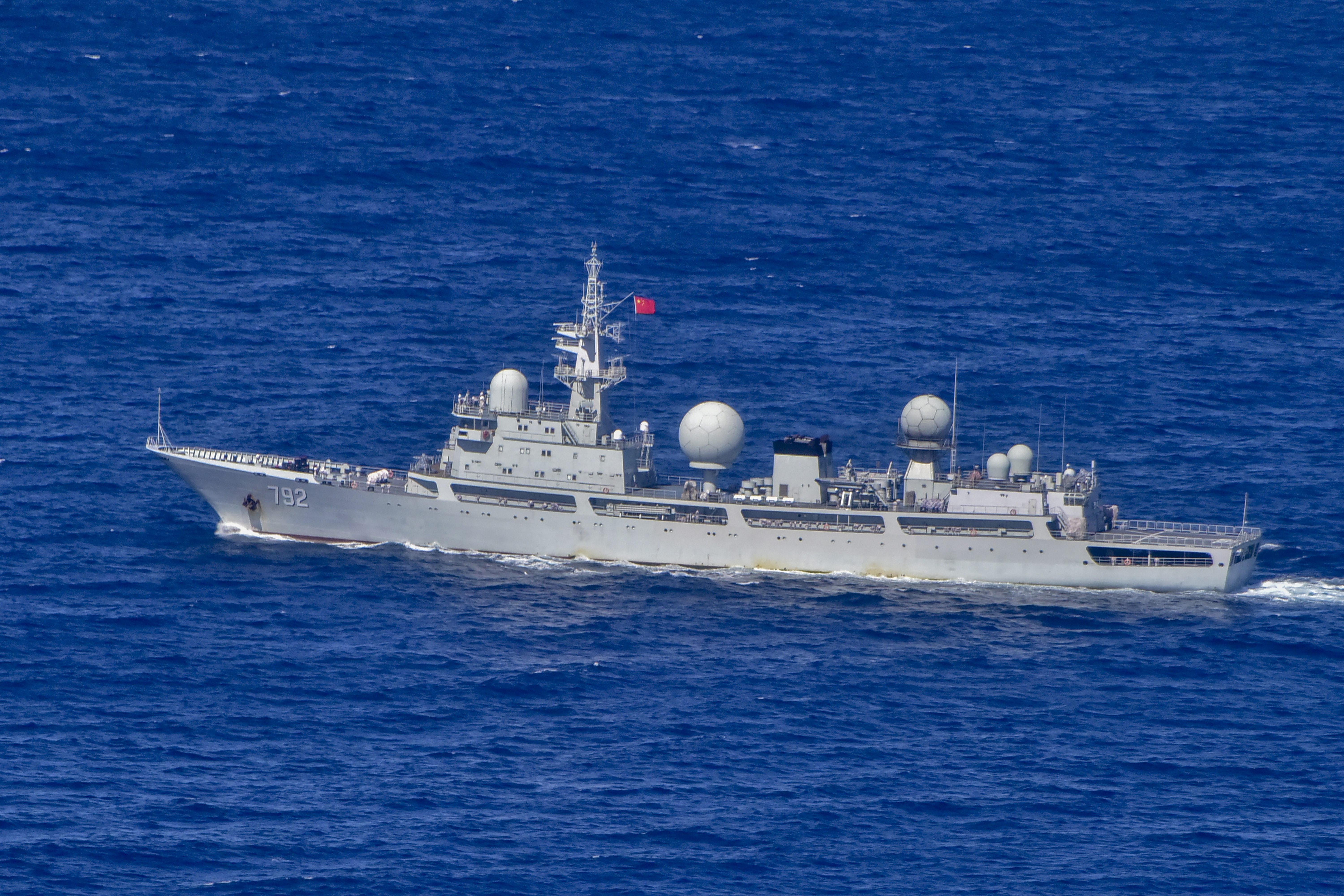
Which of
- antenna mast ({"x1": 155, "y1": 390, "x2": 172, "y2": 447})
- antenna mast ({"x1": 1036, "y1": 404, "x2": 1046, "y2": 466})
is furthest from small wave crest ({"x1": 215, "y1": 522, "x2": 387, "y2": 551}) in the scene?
antenna mast ({"x1": 1036, "y1": 404, "x2": 1046, "y2": 466})

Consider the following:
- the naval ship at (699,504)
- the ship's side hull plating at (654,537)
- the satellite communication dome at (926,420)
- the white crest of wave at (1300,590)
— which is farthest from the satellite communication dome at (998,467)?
the white crest of wave at (1300,590)

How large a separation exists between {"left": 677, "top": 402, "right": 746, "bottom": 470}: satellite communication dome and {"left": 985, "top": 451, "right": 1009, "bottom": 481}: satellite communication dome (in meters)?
12.3

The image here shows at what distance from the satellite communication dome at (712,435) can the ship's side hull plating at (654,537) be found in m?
3.30

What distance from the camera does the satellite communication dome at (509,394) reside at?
11038 centimetres

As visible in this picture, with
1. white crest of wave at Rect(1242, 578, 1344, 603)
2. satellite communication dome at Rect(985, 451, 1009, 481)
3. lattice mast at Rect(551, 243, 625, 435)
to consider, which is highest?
lattice mast at Rect(551, 243, 625, 435)

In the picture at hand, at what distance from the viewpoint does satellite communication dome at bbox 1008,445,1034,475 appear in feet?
350

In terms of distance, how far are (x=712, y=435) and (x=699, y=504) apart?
3.63m

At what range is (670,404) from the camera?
12444cm

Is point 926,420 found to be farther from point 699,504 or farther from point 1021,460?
point 699,504

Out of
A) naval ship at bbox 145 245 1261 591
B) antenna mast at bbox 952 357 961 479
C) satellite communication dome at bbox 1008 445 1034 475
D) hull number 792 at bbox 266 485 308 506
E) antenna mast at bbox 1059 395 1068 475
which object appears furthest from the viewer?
antenna mast at bbox 1059 395 1068 475

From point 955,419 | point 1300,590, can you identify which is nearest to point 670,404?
point 955,419

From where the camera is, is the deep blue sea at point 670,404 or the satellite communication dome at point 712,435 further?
the satellite communication dome at point 712,435

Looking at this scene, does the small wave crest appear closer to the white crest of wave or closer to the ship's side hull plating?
the ship's side hull plating

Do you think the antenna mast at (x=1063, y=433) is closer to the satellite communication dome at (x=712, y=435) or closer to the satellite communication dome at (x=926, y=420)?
the satellite communication dome at (x=926, y=420)
